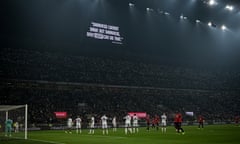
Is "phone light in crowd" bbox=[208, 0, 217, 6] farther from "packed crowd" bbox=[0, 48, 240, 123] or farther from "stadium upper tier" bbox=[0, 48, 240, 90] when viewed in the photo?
"packed crowd" bbox=[0, 48, 240, 123]

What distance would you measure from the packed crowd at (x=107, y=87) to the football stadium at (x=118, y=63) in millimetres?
190

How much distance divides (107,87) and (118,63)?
643cm

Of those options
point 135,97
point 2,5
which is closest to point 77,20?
point 2,5

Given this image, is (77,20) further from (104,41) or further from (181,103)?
(181,103)

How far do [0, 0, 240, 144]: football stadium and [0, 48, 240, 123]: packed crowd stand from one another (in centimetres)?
19

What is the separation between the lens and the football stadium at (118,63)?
152 ft

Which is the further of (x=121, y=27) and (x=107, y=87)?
(x=107, y=87)

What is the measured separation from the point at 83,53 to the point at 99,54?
322 cm

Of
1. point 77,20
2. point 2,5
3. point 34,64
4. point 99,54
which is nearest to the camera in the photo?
point 2,5

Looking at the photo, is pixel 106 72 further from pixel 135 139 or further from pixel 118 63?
pixel 135 139

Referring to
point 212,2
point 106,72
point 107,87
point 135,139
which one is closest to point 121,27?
point 212,2

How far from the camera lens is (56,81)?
58.0 meters

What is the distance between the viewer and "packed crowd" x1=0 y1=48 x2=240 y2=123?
5475 cm

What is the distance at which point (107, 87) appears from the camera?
6331 cm
